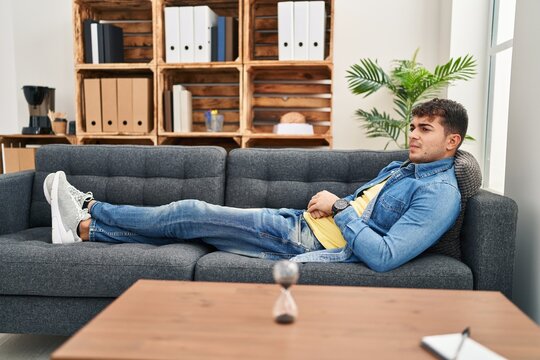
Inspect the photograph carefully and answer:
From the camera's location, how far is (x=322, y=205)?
71.9 inches

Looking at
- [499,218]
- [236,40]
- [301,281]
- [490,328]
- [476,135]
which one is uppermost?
[236,40]

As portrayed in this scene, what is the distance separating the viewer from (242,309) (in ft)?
Answer: 3.50

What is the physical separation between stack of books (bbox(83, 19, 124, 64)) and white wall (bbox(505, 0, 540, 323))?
2466 millimetres

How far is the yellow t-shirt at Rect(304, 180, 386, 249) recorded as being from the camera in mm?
1775

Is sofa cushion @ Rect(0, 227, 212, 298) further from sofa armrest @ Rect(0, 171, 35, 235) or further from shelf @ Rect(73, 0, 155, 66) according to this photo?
shelf @ Rect(73, 0, 155, 66)

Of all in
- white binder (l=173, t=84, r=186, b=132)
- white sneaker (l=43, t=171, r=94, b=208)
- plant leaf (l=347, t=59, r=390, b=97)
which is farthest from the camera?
white binder (l=173, t=84, r=186, b=132)

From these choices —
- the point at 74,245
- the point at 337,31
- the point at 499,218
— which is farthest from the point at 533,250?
the point at 337,31

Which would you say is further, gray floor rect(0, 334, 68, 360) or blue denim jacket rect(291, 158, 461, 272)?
gray floor rect(0, 334, 68, 360)

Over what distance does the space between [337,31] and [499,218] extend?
208 cm

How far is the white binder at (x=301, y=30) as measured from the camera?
294 centimetres

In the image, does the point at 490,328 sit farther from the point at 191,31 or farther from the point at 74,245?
the point at 191,31

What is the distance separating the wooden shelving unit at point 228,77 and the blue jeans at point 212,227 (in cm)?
124

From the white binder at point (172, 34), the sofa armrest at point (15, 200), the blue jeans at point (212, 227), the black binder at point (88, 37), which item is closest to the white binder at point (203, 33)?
the white binder at point (172, 34)

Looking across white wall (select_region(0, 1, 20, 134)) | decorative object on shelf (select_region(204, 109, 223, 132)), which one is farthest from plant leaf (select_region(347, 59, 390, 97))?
white wall (select_region(0, 1, 20, 134))
